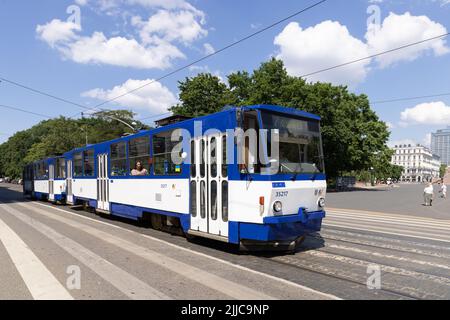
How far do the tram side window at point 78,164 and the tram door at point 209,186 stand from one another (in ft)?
33.9

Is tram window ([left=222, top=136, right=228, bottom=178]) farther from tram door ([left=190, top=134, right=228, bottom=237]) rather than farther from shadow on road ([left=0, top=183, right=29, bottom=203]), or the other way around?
shadow on road ([left=0, top=183, right=29, bottom=203])

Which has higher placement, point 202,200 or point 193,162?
point 193,162

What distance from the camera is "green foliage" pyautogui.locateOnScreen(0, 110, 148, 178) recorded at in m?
70.2

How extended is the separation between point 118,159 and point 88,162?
3830mm

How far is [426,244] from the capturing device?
30.2 ft

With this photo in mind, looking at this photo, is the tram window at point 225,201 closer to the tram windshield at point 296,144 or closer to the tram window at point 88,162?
the tram windshield at point 296,144

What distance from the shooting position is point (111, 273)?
6.27m

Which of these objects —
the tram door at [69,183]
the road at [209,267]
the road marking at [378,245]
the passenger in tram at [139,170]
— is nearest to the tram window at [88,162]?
the tram door at [69,183]

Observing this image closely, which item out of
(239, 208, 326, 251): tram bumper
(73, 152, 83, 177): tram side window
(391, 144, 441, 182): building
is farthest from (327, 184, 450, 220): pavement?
(391, 144, 441, 182): building

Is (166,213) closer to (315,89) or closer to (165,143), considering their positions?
(165,143)

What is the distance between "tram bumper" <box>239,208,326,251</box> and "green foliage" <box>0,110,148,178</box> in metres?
41.9

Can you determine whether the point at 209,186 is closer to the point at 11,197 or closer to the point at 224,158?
the point at 224,158

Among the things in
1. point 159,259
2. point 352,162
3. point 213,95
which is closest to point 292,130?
point 159,259

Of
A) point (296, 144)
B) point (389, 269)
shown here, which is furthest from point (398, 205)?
point (296, 144)
